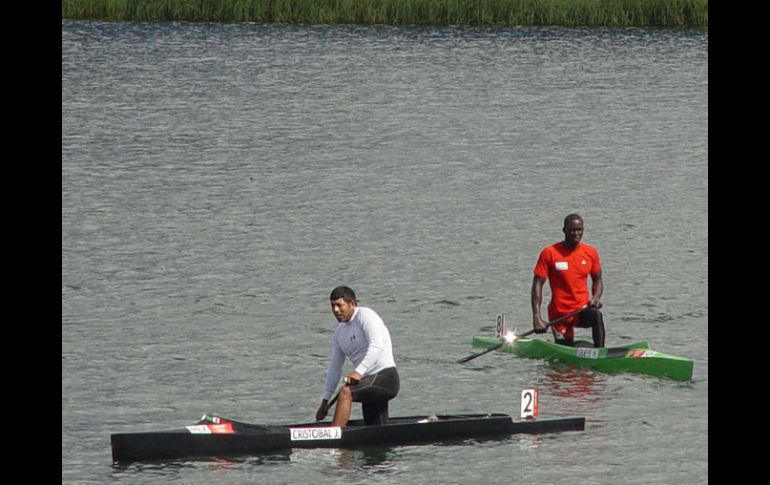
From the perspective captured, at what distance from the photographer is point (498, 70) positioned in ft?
221

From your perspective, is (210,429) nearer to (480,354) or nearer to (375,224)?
(480,354)

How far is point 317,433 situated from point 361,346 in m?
1.21

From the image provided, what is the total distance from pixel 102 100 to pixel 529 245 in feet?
87.3

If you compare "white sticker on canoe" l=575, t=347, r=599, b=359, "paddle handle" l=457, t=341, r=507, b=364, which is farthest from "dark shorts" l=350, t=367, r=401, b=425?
"white sticker on canoe" l=575, t=347, r=599, b=359

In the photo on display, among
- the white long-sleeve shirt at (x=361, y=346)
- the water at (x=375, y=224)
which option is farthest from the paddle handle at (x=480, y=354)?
the white long-sleeve shirt at (x=361, y=346)

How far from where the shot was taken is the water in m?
24.2

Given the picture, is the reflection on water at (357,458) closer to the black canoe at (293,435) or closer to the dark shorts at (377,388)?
the black canoe at (293,435)

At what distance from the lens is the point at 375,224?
4016cm

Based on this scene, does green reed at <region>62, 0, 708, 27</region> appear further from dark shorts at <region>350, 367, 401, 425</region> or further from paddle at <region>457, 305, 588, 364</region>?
dark shorts at <region>350, 367, 401, 425</region>

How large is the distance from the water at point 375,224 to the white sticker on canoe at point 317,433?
0.24 meters

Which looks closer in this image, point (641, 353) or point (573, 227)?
point (573, 227)

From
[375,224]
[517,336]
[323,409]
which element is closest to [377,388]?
[323,409]

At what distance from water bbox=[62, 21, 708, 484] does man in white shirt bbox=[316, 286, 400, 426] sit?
28.8 inches

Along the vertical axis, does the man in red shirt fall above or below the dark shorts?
above
